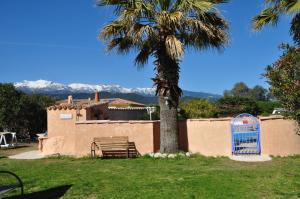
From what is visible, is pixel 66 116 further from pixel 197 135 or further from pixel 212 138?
pixel 212 138

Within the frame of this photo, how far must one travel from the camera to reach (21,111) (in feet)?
95.9

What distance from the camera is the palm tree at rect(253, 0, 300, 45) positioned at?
44.4ft

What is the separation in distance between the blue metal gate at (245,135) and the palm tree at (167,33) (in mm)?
2200

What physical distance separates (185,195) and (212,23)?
856 cm

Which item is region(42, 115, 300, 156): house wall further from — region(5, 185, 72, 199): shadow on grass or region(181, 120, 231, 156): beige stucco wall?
region(5, 185, 72, 199): shadow on grass

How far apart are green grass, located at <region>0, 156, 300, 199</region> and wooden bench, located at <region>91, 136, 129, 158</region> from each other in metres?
0.90

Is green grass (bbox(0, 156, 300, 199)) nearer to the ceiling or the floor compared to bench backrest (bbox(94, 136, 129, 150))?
nearer to the floor

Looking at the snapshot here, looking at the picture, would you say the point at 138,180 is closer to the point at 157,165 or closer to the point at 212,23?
the point at 157,165

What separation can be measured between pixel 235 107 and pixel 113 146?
98.6 ft

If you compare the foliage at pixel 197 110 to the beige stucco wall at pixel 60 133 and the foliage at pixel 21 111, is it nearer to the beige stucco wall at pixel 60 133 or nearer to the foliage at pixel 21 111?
the foliage at pixel 21 111

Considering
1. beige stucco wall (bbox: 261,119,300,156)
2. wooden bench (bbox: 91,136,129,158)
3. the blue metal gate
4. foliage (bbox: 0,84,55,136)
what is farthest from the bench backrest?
foliage (bbox: 0,84,55,136)

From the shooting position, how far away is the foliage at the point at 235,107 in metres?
43.6

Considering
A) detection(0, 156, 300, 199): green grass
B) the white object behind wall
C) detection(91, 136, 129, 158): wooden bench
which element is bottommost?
detection(0, 156, 300, 199): green grass

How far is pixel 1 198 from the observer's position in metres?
9.55
